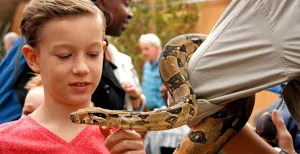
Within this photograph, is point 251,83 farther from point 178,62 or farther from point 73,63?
point 73,63

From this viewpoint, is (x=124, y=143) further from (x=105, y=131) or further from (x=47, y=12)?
(x=47, y=12)

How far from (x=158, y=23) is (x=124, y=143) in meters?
9.98

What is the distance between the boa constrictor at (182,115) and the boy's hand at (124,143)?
3 centimetres

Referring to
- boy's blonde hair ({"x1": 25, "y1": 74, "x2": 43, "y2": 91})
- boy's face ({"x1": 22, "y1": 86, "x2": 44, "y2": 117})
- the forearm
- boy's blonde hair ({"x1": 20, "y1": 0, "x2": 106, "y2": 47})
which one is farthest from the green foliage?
boy's blonde hair ({"x1": 20, "y1": 0, "x2": 106, "y2": 47})

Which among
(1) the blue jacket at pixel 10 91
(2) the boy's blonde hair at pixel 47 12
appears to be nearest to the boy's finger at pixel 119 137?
(2) the boy's blonde hair at pixel 47 12

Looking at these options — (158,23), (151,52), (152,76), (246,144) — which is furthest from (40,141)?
(158,23)

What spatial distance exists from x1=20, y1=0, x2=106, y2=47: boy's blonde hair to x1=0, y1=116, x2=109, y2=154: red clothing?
36cm

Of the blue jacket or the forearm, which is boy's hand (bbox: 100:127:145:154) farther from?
the blue jacket

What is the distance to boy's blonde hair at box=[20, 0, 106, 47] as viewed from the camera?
2.33 meters

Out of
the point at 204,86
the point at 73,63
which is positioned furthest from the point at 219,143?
the point at 73,63

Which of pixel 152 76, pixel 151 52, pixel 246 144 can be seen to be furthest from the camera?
pixel 151 52

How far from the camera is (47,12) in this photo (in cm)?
235

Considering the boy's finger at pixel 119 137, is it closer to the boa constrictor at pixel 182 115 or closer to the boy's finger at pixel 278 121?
the boa constrictor at pixel 182 115

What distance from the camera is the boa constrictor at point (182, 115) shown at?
2.10 m
